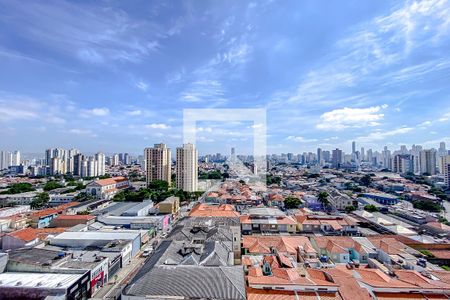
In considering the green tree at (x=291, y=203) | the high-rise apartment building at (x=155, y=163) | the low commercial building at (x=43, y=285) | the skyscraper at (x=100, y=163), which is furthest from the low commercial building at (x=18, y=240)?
the skyscraper at (x=100, y=163)

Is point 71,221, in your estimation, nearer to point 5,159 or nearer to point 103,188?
point 103,188

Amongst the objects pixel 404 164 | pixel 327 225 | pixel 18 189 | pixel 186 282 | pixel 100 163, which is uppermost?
pixel 100 163

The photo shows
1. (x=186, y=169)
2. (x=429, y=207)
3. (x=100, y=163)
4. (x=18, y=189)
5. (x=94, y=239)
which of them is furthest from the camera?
(x=100, y=163)

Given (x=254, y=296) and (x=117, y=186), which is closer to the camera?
(x=254, y=296)

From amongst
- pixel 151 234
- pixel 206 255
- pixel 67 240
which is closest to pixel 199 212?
pixel 151 234

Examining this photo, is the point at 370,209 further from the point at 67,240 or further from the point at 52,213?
the point at 52,213

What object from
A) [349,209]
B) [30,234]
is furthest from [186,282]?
[349,209]

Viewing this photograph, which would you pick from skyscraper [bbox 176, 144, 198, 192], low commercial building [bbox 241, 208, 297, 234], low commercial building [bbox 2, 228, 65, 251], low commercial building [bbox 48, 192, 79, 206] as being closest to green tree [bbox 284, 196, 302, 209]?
low commercial building [bbox 241, 208, 297, 234]

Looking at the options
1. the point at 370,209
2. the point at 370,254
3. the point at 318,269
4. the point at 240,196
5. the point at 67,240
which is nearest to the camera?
the point at 318,269

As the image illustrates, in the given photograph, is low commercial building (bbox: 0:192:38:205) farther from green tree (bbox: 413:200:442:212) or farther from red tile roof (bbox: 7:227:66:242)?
green tree (bbox: 413:200:442:212)

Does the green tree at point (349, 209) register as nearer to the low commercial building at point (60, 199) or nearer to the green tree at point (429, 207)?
the green tree at point (429, 207)

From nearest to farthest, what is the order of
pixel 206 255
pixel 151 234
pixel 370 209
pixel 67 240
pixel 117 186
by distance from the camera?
pixel 206 255, pixel 67 240, pixel 151 234, pixel 370 209, pixel 117 186
